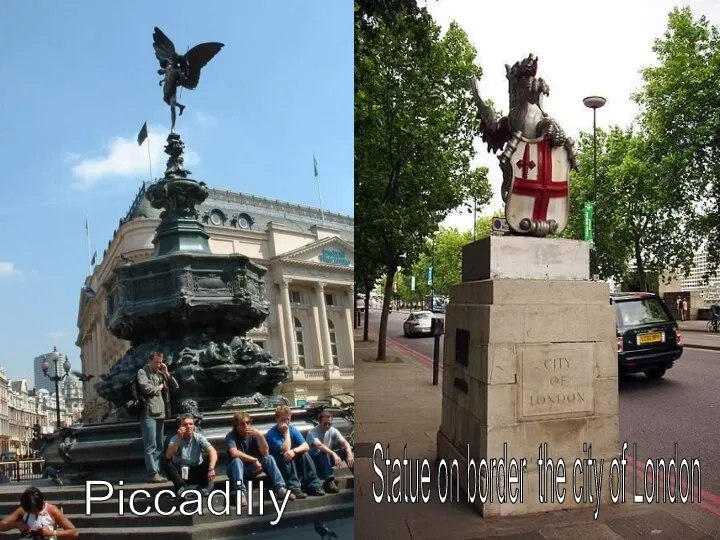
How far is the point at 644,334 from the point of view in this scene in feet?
34.6

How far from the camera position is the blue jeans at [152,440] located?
4.22m

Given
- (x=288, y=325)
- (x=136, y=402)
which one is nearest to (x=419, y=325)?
(x=288, y=325)

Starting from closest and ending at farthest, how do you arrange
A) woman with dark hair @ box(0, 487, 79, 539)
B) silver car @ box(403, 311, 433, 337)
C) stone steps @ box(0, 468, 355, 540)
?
woman with dark hair @ box(0, 487, 79, 539) < stone steps @ box(0, 468, 355, 540) < silver car @ box(403, 311, 433, 337)

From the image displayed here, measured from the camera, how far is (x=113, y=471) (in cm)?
435

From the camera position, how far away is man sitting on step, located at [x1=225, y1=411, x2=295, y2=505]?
158 inches

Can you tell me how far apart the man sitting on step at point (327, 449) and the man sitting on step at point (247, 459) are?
0.80 ft

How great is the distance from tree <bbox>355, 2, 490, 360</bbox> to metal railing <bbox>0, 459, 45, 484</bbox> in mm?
7639

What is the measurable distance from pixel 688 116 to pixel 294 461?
27.3 meters

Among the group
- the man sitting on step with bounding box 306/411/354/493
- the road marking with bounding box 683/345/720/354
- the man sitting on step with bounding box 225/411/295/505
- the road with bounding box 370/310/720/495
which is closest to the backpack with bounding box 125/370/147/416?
the man sitting on step with bounding box 225/411/295/505

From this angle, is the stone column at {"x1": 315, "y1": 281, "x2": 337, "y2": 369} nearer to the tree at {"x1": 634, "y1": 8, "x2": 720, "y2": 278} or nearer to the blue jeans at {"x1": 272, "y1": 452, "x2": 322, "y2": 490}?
the blue jeans at {"x1": 272, "y1": 452, "x2": 322, "y2": 490}

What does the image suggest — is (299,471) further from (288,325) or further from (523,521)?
(523,521)

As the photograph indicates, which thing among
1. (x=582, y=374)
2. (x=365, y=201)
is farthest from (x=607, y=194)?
(x=582, y=374)

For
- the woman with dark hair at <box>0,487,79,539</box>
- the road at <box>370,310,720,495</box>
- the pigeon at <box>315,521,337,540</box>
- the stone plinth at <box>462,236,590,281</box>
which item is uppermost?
the stone plinth at <box>462,236,590,281</box>

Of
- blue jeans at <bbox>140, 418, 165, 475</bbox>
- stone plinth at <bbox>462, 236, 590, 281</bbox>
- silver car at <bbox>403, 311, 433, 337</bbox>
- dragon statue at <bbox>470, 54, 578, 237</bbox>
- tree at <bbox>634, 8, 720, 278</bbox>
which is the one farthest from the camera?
silver car at <bbox>403, 311, 433, 337</bbox>
